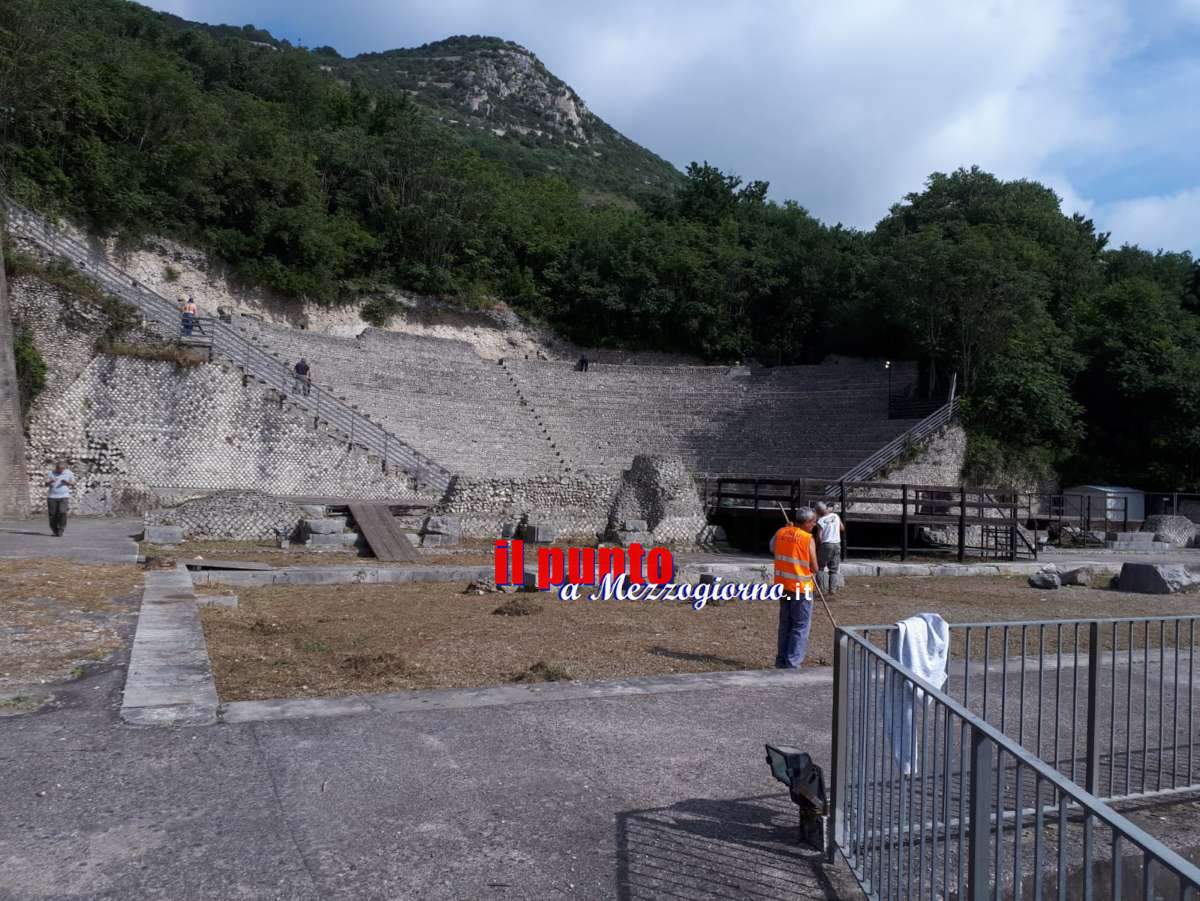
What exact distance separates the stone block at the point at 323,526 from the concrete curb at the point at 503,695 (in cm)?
1231

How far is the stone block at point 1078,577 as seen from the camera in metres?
15.5

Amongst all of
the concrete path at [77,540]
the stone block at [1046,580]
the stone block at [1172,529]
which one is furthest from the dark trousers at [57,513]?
the stone block at [1172,529]

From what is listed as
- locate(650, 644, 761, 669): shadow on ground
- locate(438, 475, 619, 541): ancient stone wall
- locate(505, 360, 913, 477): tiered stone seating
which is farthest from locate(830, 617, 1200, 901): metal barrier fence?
locate(505, 360, 913, 477): tiered stone seating

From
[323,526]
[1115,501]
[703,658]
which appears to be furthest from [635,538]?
[1115,501]

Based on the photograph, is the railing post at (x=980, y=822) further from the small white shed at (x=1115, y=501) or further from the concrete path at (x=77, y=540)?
the small white shed at (x=1115, y=501)

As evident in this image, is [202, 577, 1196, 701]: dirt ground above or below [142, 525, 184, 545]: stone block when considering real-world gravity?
below

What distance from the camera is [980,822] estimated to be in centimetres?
257

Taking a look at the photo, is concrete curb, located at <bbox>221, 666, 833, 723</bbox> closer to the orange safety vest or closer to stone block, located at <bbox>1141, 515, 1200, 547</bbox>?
the orange safety vest

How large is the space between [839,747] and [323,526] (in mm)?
15194

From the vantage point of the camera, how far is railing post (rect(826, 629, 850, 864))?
12.0 ft

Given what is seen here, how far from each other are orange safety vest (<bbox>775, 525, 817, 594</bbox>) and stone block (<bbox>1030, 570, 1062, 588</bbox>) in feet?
28.0

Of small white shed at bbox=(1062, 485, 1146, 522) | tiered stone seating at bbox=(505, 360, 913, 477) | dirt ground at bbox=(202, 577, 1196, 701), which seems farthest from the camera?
tiered stone seating at bbox=(505, 360, 913, 477)

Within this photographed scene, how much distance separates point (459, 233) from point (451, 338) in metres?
4.94

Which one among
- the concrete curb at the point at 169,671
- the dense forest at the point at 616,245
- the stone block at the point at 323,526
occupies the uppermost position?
the dense forest at the point at 616,245
